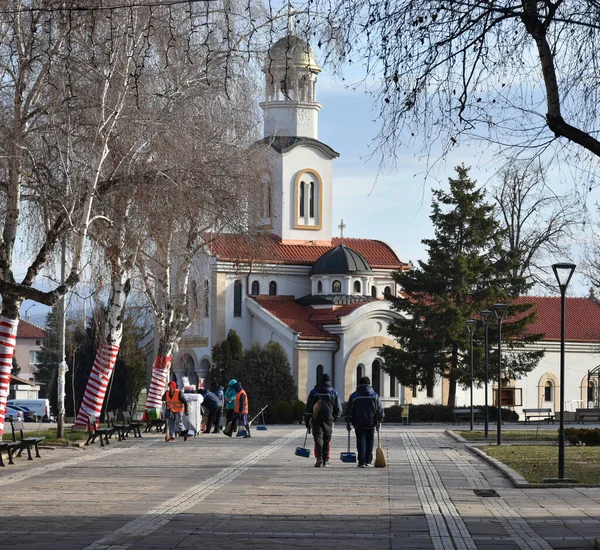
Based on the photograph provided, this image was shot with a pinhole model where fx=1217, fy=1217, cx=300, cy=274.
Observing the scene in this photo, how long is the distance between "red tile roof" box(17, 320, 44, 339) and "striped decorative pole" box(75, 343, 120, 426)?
93.3 meters

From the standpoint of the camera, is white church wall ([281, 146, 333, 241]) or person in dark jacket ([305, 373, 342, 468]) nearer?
person in dark jacket ([305, 373, 342, 468])

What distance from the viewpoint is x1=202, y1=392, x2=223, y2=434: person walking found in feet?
128

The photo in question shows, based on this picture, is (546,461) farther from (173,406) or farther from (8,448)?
(173,406)

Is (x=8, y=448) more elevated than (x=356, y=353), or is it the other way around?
(x=356, y=353)

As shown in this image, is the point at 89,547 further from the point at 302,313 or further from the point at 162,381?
the point at 302,313

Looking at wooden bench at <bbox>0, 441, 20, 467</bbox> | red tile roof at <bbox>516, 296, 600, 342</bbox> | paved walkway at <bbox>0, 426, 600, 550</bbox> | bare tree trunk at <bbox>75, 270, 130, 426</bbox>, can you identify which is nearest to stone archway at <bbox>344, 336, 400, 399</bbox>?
red tile roof at <bbox>516, 296, 600, 342</bbox>

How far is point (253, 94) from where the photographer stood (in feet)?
115

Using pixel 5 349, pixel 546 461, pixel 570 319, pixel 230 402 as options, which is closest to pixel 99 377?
pixel 230 402

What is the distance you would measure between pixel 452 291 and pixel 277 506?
49997 mm

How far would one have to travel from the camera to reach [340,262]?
2938 inches

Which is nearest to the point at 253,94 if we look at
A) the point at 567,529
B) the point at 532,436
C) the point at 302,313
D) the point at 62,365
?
the point at 62,365

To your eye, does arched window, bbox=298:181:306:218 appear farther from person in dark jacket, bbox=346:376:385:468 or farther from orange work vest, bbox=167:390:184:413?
person in dark jacket, bbox=346:376:385:468

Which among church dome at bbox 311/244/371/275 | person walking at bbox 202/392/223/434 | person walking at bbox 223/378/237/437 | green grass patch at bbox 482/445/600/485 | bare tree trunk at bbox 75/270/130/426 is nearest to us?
green grass patch at bbox 482/445/600/485

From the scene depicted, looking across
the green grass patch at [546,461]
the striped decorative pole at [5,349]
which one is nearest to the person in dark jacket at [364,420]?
the green grass patch at [546,461]
